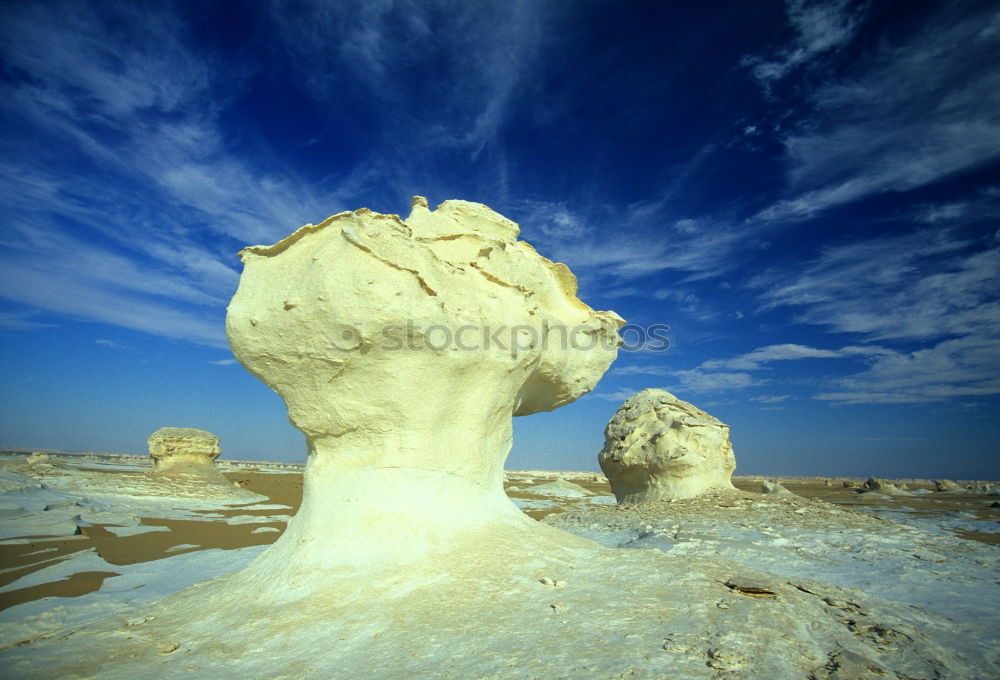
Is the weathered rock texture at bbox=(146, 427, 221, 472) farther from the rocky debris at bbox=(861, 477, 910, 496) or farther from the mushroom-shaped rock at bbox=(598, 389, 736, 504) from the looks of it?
the rocky debris at bbox=(861, 477, 910, 496)

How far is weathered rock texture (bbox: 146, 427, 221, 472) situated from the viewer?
1767 centimetres

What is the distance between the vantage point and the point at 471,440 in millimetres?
4578

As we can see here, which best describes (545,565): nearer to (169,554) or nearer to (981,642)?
(981,642)

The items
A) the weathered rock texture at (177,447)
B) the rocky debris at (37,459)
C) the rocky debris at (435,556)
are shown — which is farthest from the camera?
the rocky debris at (37,459)

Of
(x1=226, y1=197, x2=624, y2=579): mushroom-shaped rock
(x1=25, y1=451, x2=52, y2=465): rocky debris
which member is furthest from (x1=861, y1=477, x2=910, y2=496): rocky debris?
(x1=25, y1=451, x2=52, y2=465): rocky debris

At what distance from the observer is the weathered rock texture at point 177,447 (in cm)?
1767

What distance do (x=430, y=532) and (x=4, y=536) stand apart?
876cm

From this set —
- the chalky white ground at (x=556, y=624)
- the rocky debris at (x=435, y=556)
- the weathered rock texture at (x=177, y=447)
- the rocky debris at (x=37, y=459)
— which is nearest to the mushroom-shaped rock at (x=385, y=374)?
the rocky debris at (x=435, y=556)

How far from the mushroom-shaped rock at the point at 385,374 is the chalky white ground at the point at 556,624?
0.48 m

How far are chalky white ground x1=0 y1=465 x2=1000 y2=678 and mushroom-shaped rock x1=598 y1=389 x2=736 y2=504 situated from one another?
451 cm

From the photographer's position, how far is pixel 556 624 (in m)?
2.77

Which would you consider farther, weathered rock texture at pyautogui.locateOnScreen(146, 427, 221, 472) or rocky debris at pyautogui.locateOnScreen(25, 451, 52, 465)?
rocky debris at pyautogui.locateOnScreen(25, 451, 52, 465)

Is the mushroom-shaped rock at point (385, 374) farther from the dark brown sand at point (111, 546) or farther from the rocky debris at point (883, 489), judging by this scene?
the rocky debris at point (883, 489)

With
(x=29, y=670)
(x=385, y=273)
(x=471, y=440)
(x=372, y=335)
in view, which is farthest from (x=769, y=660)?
(x=29, y=670)
